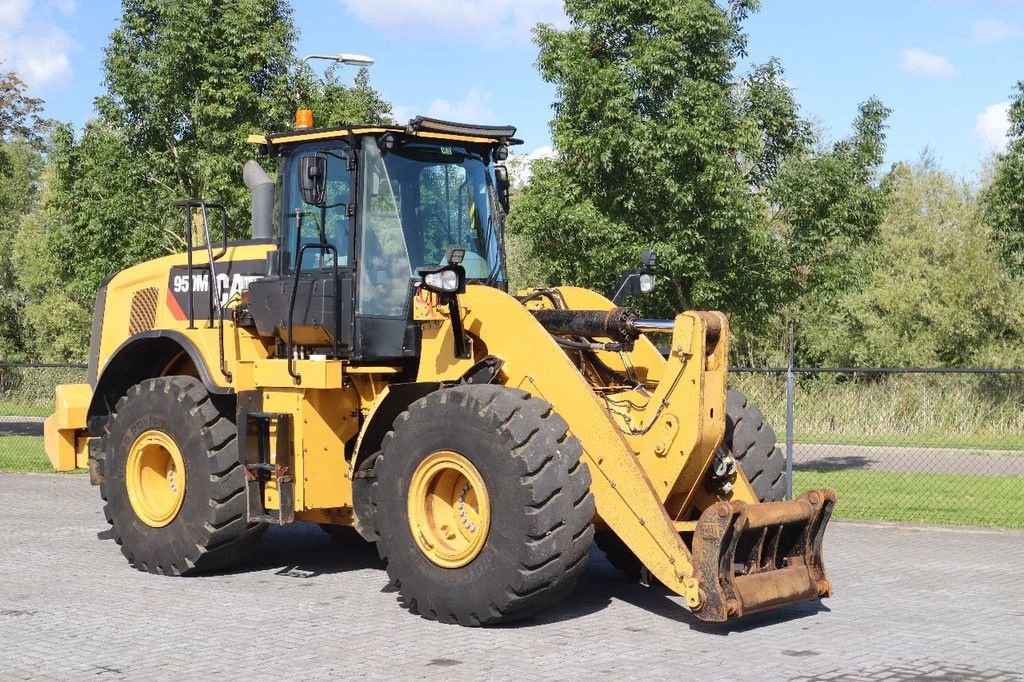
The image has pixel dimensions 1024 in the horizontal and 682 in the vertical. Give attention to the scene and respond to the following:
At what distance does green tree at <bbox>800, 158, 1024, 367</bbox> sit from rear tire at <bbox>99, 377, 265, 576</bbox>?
22.2m

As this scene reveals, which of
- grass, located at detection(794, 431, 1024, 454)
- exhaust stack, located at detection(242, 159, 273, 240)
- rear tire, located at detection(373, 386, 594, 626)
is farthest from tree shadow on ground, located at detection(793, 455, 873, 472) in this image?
rear tire, located at detection(373, 386, 594, 626)

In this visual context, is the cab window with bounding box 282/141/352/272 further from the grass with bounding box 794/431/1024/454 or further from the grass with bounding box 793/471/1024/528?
the grass with bounding box 794/431/1024/454

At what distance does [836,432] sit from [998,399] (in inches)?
97.1

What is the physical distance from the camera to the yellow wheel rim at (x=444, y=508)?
8547 mm

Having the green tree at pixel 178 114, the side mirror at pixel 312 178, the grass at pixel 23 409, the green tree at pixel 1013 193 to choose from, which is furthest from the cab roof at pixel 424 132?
the grass at pixel 23 409

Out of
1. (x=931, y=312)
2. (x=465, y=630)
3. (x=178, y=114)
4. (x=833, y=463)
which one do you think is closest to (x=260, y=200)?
(x=465, y=630)

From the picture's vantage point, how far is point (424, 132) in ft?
32.1

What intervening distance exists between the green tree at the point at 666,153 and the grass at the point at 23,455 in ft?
28.5

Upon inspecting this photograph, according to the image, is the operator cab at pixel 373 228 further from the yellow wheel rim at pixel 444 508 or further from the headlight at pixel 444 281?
the yellow wheel rim at pixel 444 508

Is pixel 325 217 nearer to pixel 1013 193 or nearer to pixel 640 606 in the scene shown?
pixel 640 606

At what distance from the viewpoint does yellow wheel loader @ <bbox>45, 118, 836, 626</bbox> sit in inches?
321

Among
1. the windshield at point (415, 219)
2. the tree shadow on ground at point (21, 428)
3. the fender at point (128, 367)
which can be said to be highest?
the windshield at point (415, 219)

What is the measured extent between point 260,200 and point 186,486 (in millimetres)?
2504

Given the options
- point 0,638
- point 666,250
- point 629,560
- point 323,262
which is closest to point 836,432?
point 666,250
